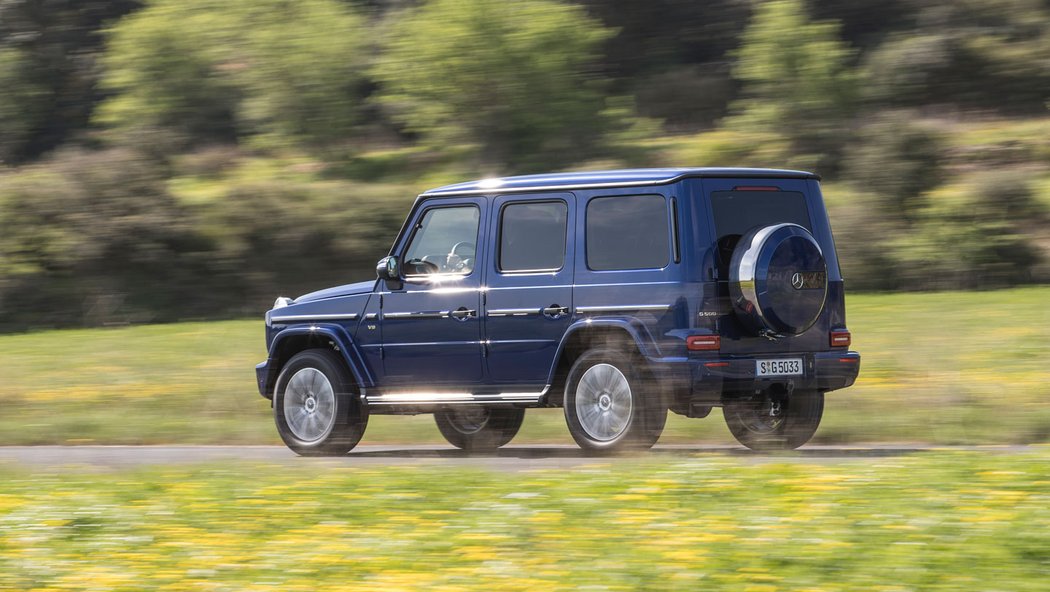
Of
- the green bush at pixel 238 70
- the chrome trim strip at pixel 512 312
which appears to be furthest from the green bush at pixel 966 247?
the green bush at pixel 238 70

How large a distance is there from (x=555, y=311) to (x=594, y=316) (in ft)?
1.11

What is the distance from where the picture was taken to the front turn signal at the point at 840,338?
34.3 feet

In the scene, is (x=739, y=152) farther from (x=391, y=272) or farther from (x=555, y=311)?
(x=555, y=311)

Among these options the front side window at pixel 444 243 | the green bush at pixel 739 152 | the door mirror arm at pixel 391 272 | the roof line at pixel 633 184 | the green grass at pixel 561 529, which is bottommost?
the green grass at pixel 561 529

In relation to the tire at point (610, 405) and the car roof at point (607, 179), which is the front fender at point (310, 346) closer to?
the car roof at point (607, 179)

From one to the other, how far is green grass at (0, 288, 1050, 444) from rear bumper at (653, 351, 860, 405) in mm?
1563

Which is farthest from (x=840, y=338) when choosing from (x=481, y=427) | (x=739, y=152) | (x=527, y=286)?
(x=739, y=152)

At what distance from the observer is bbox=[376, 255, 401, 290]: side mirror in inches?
440

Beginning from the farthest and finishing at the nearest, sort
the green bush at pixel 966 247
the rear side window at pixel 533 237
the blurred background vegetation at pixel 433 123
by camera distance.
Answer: the blurred background vegetation at pixel 433 123 → the green bush at pixel 966 247 → the rear side window at pixel 533 237

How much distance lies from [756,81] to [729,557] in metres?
55.2

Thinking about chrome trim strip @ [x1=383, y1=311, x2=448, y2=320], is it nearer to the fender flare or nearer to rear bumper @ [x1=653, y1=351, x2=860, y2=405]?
the fender flare

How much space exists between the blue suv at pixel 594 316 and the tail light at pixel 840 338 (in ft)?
0.04

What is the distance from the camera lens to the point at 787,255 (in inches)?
388

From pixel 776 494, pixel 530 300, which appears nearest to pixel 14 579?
pixel 776 494
